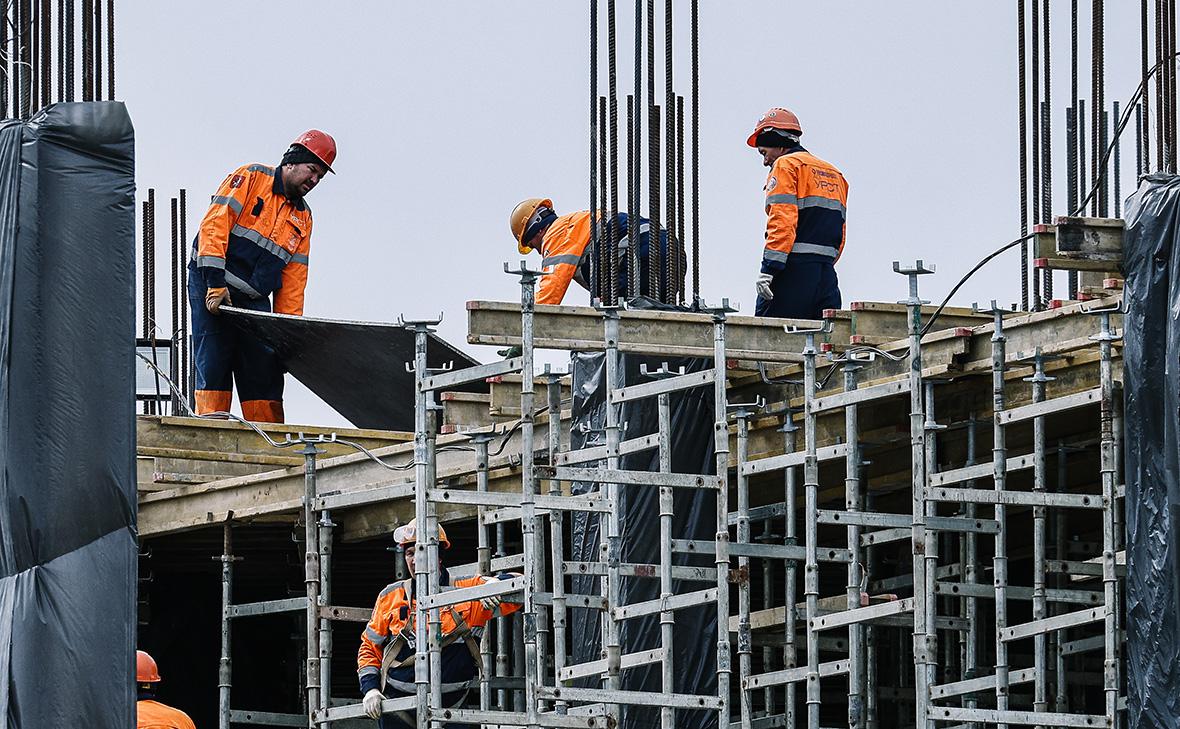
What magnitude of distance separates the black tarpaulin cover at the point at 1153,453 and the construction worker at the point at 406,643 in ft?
14.2

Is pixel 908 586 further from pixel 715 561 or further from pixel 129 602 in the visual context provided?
pixel 129 602

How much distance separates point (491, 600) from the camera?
17531mm

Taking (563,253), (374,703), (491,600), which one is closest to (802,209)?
(563,253)

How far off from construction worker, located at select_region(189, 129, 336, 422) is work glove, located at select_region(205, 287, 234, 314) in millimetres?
48

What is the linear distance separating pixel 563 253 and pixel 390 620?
13.4 feet

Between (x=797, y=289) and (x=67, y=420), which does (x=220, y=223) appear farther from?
(x=67, y=420)

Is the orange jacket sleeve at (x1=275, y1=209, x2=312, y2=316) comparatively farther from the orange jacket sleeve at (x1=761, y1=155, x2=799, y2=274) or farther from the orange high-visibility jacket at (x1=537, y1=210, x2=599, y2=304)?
the orange jacket sleeve at (x1=761, y1=155, x2=799, y2=274)

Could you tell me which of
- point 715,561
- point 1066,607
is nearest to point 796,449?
A: point 715,561

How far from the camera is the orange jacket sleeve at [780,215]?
63.6 ft

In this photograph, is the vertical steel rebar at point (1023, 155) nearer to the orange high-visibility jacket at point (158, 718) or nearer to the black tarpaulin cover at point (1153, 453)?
the black tarpaulin cover at point (1153, 453)

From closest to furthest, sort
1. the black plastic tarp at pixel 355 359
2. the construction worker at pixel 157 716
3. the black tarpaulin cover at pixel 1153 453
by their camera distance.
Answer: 1. the black tarpaulin cover at pixel 1153 453
2. the construction worker at pixel 157 716
3. the black plastic tarp at pixel 355 359

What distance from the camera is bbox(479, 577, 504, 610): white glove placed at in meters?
17.3

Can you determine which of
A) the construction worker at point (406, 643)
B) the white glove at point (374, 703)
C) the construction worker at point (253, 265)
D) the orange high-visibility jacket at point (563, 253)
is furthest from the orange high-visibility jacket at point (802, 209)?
the construction worker at point (253, 265)

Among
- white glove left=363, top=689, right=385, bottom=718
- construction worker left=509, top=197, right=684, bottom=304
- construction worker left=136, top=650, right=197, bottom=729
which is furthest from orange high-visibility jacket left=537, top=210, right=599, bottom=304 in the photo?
construction worker left=136, top=650, right=197, bottom=729
